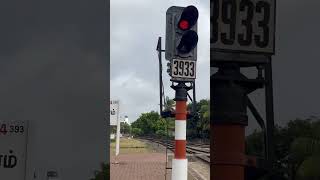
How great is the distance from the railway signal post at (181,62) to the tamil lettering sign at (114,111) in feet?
0.63

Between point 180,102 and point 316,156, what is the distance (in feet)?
1.54

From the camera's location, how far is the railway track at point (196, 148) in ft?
5.14

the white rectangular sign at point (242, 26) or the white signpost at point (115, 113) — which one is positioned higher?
the white rectangular sign at point (242, 26)

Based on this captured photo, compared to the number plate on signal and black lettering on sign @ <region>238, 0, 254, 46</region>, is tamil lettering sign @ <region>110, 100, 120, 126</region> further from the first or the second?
black lettering on sign @ <region>238, 0, 254, 46</region>
